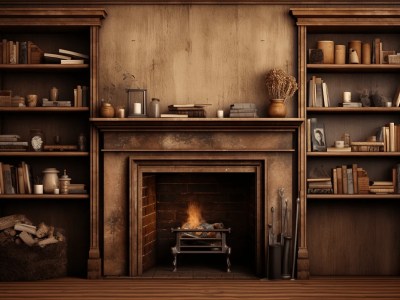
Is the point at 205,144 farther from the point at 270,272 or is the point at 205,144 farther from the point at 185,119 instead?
the point at 270,272

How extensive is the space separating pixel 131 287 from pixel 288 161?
1965 millimetres

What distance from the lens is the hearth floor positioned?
5.57 m

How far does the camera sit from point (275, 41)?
5734 mm

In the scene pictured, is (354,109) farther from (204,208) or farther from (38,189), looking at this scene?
(38,189)

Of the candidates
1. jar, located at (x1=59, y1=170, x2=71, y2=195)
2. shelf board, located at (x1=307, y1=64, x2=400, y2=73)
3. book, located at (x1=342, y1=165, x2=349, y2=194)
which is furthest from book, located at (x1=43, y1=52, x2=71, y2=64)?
book, located at (x1=342, y1=165, x2=349, y2=194)

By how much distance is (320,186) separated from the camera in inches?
224

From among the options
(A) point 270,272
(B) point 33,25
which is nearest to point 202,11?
(B) point 33,25

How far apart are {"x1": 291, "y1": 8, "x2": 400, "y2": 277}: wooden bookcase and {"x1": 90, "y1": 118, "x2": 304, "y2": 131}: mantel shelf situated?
1.00 ft

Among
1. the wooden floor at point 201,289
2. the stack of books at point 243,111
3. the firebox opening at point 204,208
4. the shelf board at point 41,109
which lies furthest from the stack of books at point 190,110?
the wooden floor at point 201,289

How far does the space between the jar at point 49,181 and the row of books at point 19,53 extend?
1124mm

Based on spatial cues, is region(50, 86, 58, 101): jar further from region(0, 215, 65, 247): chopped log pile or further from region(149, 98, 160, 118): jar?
region(0, 215, 65, 247): chopped log pile

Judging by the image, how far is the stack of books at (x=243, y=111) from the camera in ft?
18.3

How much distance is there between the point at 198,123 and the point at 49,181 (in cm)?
163

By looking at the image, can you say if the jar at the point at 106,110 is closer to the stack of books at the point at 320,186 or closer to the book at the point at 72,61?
the book at the point at 72,61
